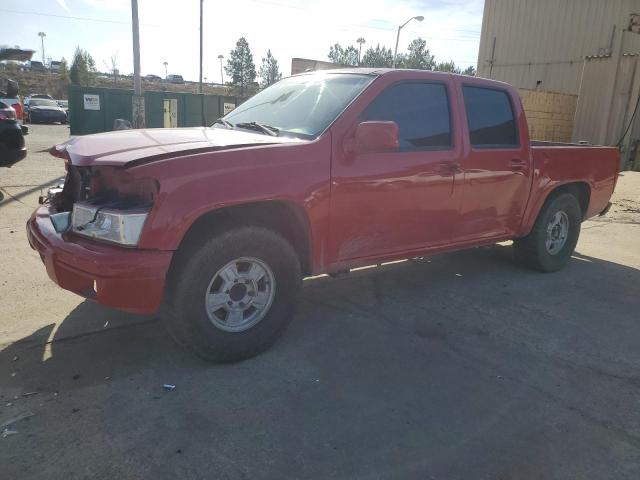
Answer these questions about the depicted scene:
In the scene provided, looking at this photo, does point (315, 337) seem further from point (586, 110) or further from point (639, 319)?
point (586, 110)

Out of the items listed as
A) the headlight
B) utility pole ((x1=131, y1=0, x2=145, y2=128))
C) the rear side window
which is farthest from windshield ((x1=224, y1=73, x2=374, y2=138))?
utility pole ((x1=131, y1=0, x2=145, y2=128))

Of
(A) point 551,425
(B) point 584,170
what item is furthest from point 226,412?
(B) point 584,170

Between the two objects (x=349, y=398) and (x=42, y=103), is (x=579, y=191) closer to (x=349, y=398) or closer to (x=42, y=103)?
(x=349, y=398)

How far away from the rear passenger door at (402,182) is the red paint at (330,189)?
0.01m

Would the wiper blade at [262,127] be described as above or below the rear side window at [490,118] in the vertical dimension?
below

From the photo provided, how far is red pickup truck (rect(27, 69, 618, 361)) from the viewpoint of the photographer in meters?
2.88

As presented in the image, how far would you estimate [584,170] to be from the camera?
5.69 m

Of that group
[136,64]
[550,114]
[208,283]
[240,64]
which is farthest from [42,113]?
[240,64]

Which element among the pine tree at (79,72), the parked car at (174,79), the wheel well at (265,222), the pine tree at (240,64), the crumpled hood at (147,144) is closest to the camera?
the crumpled hood at (147,144)

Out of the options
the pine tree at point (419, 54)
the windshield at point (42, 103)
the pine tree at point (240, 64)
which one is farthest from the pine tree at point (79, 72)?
the pine tree at point (419, 54)

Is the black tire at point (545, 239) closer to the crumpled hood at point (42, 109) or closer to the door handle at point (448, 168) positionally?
the door handle at point (448, 168)

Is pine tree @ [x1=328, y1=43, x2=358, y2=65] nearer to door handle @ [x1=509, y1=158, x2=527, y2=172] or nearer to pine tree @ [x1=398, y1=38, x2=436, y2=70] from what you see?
pine tree @ [x1=398, y1=38, x2=436, y2=70]

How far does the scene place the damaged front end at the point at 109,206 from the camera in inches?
111

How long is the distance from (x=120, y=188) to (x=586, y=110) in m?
16.7
